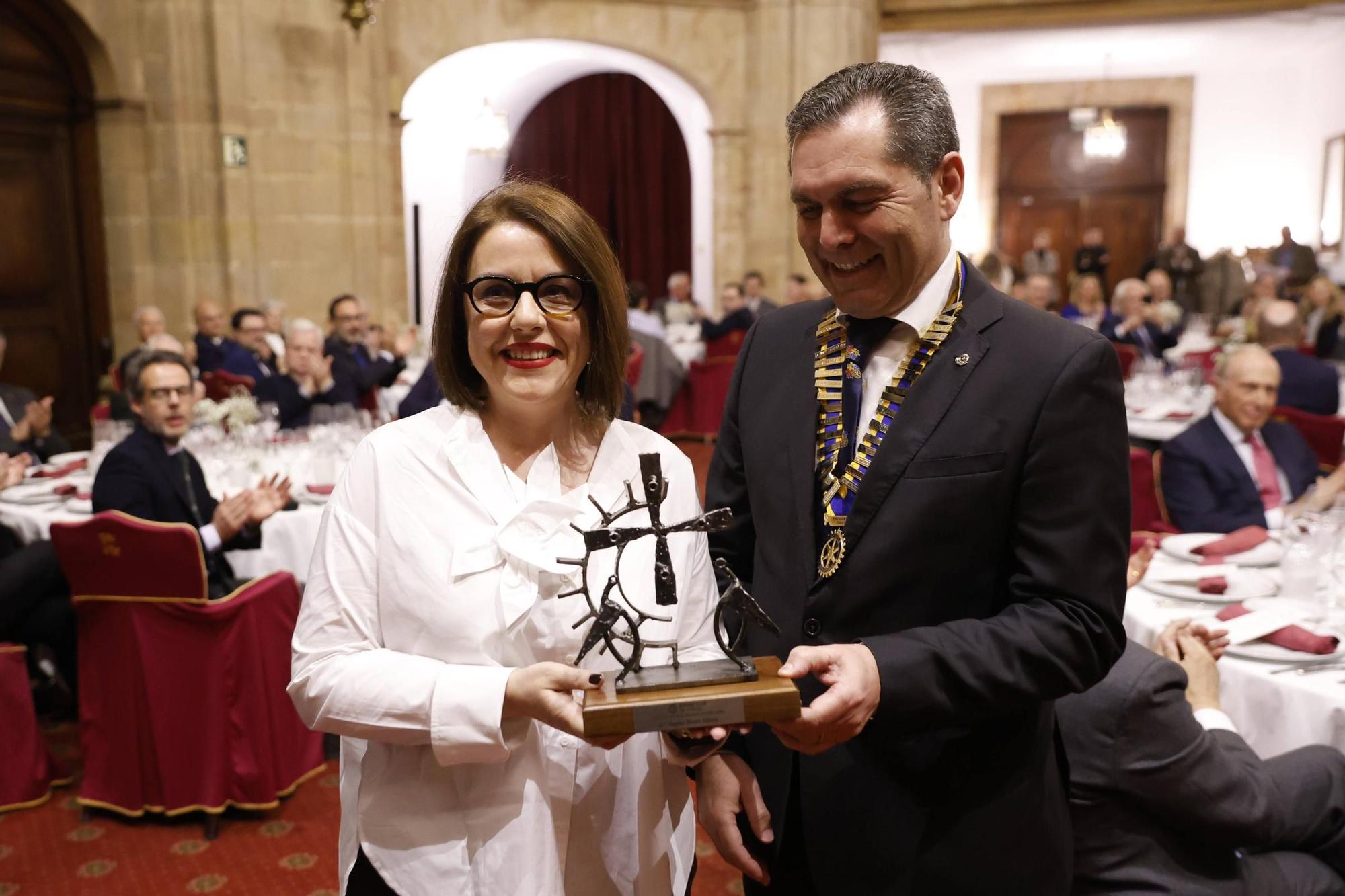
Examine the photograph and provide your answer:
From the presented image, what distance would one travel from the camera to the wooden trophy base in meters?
1.23

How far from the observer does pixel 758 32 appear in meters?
12.2

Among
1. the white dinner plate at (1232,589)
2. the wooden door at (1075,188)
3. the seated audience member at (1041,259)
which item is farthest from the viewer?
the wooden door at (1075,188)

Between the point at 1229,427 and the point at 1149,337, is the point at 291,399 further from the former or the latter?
the point at 1149,337

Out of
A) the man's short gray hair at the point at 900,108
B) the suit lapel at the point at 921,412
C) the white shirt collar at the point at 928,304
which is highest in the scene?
the man's short gray hair at the point at 900,108

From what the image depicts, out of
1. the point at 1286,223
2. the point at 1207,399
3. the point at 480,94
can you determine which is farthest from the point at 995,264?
the point at 1286,223

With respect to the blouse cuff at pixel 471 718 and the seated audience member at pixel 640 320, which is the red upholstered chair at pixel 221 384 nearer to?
the seated audience member at pixel 640 320

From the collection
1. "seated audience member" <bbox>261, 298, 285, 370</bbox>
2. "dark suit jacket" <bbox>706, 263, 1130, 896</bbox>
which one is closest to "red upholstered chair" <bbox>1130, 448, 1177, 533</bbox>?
"dark suit jacket" <bbox>706, 263, 1130, 896</bbox>

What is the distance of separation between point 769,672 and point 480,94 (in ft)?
44.1

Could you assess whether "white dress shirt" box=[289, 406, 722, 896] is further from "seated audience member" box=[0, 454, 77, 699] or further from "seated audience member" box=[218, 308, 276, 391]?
"seated audience member" box=[218, 308, 276, 391]

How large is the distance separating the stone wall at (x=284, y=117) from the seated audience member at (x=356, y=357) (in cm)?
193

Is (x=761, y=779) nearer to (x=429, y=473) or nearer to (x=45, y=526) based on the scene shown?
(x=429, y=473)

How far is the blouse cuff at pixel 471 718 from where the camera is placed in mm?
1354

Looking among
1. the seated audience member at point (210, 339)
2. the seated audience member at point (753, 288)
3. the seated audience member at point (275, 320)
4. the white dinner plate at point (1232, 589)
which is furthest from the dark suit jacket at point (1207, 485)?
the seated audience member at point (753, 288)

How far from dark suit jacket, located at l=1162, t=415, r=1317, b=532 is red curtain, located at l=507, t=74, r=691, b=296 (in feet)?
40.4
